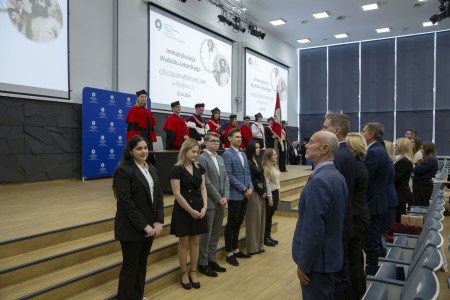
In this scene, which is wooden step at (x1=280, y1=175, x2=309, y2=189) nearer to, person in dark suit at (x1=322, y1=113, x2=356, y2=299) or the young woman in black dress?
the young woman in black dress

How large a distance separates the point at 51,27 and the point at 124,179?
4723 mm

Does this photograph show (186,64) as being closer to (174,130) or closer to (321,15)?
(174,130)

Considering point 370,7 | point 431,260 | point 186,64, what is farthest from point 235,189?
point 370,7

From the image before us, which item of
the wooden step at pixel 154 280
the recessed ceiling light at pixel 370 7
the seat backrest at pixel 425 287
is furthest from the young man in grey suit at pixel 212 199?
the recessed ceiling light at pixel 370 7

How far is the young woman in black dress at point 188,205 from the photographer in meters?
3.17

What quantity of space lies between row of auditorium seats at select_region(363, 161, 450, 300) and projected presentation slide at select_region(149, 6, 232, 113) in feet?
20.7

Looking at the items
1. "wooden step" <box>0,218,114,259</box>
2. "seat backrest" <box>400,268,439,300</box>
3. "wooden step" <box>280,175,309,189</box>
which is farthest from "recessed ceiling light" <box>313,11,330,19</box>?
"seat backrest" <box>400,268,439,300</box>

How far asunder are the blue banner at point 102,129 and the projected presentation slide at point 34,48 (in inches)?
20.3

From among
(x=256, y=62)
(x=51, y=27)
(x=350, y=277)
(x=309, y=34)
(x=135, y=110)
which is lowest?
(x=350, y=277)

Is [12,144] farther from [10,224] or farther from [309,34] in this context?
[309,34]

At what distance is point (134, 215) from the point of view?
2.52m

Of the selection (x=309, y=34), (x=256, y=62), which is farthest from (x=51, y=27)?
(x=309, y=34)

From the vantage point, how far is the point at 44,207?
4.12 metres

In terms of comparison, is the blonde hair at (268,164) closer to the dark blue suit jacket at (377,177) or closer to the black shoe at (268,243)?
the black shoe at (268,243)
